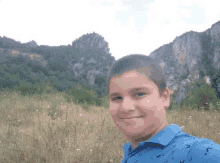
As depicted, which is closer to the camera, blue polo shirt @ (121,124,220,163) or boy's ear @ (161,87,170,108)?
blue polo shirt @ (121,124,220,163)

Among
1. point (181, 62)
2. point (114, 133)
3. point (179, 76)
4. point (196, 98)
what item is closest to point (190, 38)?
point (181, 62)

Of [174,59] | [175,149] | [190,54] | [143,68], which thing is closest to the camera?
[175,149]

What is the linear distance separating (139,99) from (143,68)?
160 mm

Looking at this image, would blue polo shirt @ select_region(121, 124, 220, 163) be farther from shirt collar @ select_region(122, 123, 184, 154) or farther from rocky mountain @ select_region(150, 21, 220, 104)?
rocky mountain @ select_region(150, 21, 220, 104)

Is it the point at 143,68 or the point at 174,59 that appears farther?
the point at 174,59

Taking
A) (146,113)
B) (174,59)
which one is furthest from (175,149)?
(174,59)

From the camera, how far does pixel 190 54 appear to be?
31.2 meters

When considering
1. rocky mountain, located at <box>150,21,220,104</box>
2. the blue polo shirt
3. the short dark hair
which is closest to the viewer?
the blue polo shirt

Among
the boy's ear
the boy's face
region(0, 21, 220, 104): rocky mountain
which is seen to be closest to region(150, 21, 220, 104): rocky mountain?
region(0, 21, 220, 104): rocky mountain

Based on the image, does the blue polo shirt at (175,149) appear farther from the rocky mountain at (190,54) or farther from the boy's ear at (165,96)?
the rocky mountain at (190,54)

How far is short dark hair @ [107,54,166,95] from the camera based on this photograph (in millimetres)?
646

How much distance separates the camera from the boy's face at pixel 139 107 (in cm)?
59

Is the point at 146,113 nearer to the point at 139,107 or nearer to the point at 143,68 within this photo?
the point at 139,107

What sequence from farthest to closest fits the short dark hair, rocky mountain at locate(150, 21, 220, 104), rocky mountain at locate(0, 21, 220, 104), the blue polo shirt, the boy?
1. rocky mountain at locate(150, 21, 220, 104)
2. rocky mountain at locate(0, 21, 220, 104)
3. the short dark hair
4. the boy
5. the blue polo shirt
